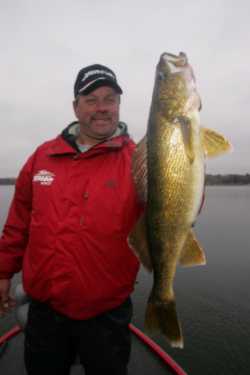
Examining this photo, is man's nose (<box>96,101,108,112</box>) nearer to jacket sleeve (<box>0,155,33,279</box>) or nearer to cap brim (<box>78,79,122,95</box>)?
cap brim (<box>78,79,122,95</box>)

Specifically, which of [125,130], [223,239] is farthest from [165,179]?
[223,239]

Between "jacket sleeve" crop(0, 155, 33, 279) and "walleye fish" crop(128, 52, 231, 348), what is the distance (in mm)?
1364

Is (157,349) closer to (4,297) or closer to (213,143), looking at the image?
(4,297)

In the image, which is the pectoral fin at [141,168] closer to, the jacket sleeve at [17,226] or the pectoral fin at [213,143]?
the pectoral fin at [213,143]

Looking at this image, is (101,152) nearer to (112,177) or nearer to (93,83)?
(112,177)

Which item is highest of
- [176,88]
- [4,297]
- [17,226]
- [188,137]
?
[176,88]

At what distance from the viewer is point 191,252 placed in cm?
251

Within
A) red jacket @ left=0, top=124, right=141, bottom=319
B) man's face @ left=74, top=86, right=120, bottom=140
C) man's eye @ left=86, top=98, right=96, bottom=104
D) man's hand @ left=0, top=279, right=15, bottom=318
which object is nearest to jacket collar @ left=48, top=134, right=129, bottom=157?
red jacket @ left=0, top=124, right=141, bottom=319

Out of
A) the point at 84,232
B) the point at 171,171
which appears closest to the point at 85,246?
the point at 84,232

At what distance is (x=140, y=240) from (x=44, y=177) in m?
1.17

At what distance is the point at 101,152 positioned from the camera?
117 inches

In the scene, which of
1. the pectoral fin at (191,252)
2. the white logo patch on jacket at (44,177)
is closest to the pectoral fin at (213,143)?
the pectoral fin at (191,252)

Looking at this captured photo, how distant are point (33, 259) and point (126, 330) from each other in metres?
1.08

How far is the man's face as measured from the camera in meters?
3.10
